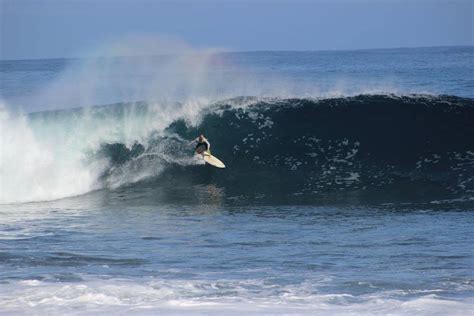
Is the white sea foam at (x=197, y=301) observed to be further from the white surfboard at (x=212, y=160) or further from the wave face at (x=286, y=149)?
the white surfboard at (x=212, y=160)

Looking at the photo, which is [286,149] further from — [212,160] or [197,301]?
[197,301]

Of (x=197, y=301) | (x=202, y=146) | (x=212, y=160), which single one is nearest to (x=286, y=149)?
(x=212, y=160)

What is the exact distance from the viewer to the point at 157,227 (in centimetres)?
1120

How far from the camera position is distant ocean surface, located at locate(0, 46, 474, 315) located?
26.0ft

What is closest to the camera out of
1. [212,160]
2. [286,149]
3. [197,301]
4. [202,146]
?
[197,301]

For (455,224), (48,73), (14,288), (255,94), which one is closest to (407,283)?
(455,224)

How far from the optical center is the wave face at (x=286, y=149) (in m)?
13.8

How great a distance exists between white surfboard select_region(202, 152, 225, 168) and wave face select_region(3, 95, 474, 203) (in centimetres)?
14

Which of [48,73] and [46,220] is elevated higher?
[48,73]

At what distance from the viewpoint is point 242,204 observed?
1286cm

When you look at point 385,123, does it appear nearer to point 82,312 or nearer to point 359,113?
point 359,113

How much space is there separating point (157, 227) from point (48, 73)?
41444mm

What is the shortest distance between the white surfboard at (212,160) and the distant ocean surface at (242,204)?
0.25 meters

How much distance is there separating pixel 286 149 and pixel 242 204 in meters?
3.21
